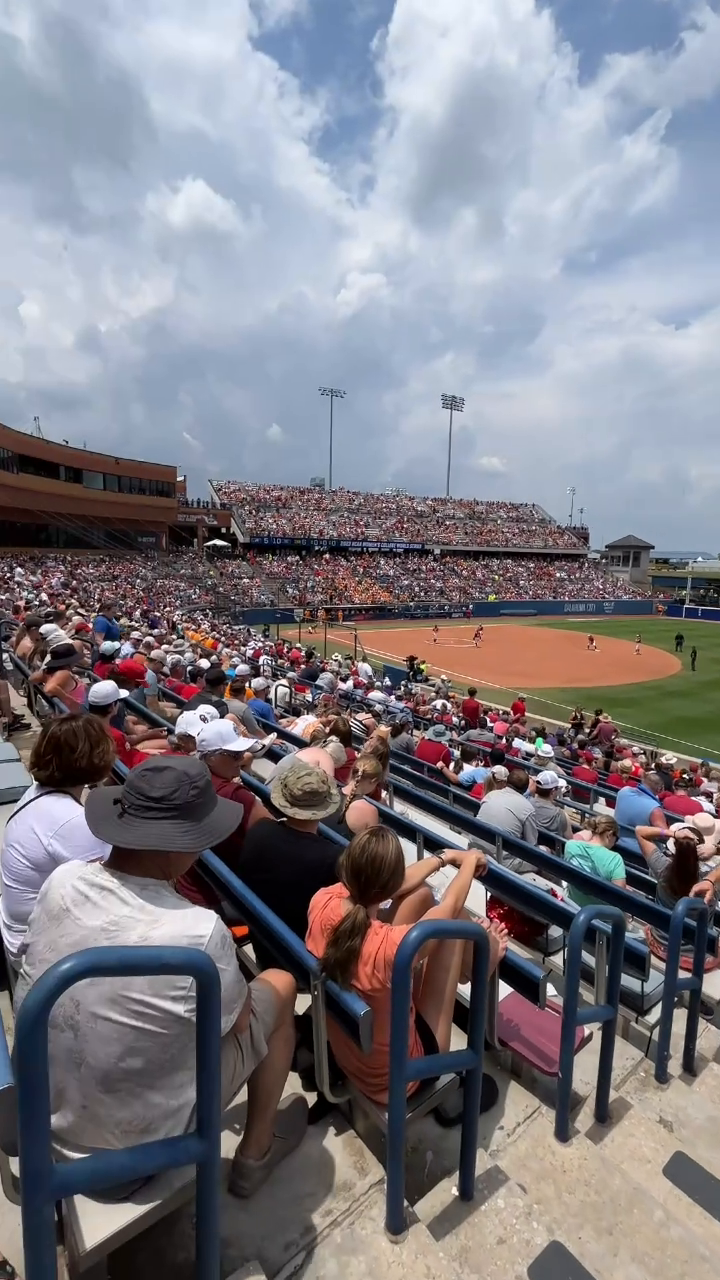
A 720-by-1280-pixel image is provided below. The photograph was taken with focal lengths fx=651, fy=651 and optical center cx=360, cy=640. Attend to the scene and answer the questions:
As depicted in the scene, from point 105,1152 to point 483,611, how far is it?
180 feet

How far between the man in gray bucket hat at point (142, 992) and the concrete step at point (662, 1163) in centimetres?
154

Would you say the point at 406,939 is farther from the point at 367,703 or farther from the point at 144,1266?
the point at 367,703

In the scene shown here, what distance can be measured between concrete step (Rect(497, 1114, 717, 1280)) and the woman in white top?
207 centimetres

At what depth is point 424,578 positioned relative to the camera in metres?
60.5

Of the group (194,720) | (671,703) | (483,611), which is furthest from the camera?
(483,611)

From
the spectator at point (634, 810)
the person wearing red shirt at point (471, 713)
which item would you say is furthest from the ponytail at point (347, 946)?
the person wearing red shirt at point (471, 713)

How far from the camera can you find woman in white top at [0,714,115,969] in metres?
2.64

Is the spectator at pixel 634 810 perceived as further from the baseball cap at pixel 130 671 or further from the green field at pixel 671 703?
the green field at pixel 671 703

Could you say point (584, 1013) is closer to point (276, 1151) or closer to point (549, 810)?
point (276, 1151)

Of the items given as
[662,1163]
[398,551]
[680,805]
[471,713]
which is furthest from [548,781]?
[398,551]

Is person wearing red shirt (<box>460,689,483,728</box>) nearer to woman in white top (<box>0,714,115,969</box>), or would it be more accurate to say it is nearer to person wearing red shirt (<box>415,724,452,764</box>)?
person wearing red shirt (<box>415,724,452,764</box>)

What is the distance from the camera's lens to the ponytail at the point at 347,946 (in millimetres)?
2361

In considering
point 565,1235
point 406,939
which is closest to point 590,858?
point 565,1235

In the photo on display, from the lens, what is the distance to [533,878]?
5086mm
